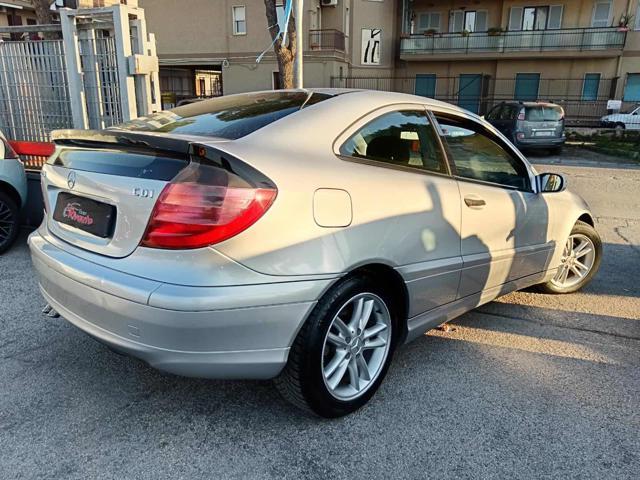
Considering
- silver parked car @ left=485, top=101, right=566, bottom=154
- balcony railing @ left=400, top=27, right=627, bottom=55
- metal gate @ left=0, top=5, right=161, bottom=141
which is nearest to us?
metal gate @ left=0, top=5, right=161, bottom=141

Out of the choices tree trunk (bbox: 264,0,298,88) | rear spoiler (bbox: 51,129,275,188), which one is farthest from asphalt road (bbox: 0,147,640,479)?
tree trunk (bbox: 264,0,298,88)

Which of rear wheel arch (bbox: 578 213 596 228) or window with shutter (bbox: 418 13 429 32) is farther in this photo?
window with shutter (bbox: 418 13 429 32)

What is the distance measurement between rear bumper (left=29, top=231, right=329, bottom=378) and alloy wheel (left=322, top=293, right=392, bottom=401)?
318 mm

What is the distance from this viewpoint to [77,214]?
2.60 m

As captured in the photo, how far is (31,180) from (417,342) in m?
4.64

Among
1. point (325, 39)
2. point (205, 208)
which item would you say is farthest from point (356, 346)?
point (325, 39)

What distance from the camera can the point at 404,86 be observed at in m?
31.5

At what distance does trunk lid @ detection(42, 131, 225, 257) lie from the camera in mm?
2279

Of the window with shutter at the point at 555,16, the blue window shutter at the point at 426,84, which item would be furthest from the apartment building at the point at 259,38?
the window with shutter at the point at 555,16

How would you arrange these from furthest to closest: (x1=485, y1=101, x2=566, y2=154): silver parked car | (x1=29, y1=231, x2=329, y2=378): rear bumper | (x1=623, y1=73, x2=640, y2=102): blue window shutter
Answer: (x1=623, y1=73, x2=640, y2=102): blue window shutter → (x1=485, y1=101, x2=566, y2=154): silver parked car → (x1=29, y1=231, x2=329, y2=378): rear bumper

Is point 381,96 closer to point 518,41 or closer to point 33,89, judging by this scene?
point 33,89

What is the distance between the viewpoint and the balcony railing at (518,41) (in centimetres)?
2700

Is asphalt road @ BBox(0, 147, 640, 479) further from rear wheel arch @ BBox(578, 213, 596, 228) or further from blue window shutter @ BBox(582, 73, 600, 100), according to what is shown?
blue window shutter @ BBox(582, 73, 600, 100)

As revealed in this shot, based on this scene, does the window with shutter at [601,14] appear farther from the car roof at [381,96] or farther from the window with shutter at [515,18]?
the car roof at [381,96]
